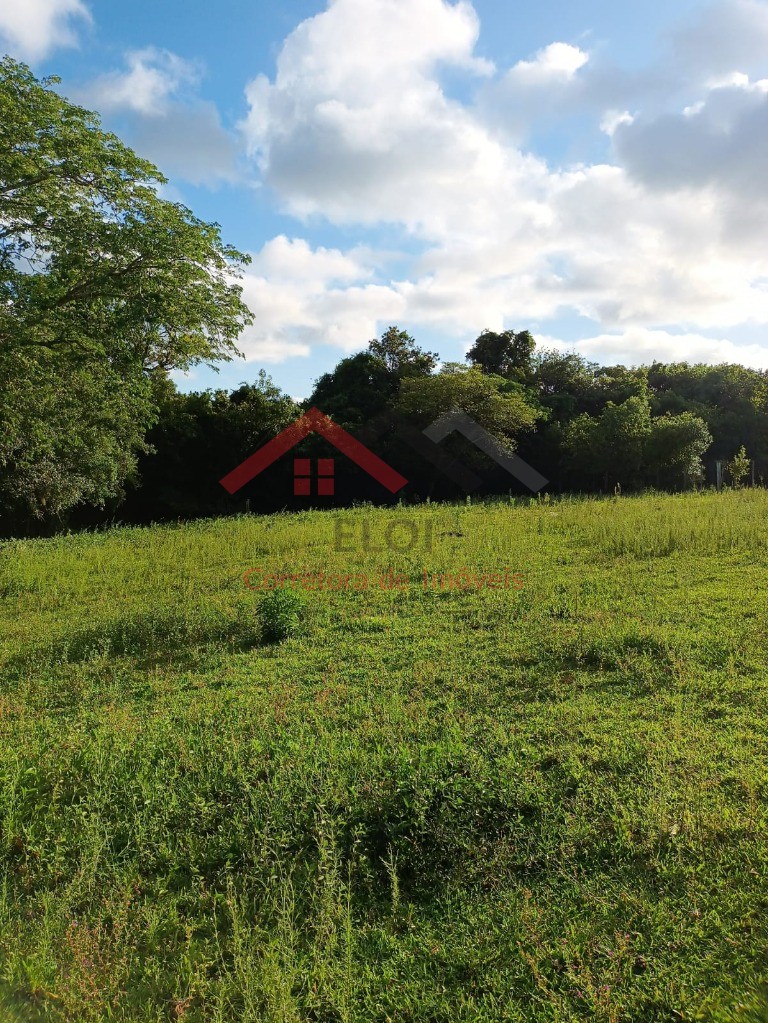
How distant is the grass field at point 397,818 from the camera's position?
1966 millimetres

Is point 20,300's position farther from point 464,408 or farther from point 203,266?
point 464,408

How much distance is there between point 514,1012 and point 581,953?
1.07 ft

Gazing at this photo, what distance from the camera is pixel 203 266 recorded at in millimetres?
8055

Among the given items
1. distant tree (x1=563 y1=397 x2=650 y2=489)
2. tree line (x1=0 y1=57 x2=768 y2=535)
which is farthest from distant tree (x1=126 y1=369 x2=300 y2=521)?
distant tree (x1=563 y1=397 x2=650 y2=489)

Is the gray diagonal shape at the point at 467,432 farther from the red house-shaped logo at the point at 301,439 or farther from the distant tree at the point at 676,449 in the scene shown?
the distant tree at the point at 676,449

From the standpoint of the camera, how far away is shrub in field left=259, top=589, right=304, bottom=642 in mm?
5535

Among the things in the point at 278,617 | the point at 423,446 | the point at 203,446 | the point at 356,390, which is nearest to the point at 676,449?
the point at 423,446

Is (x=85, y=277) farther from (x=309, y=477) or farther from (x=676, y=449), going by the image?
(x=676, y=449)

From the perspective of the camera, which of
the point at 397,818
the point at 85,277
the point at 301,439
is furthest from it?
the point at 301,439

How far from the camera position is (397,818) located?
2730mm

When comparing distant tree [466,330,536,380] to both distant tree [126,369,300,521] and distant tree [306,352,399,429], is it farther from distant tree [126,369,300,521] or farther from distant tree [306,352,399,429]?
distant tree [126,369,300,521]

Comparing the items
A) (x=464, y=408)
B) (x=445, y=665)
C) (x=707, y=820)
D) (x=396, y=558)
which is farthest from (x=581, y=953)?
(x=464, y=408)

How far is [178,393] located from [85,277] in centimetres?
1462

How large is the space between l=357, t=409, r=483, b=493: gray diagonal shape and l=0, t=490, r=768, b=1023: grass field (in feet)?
48.8
